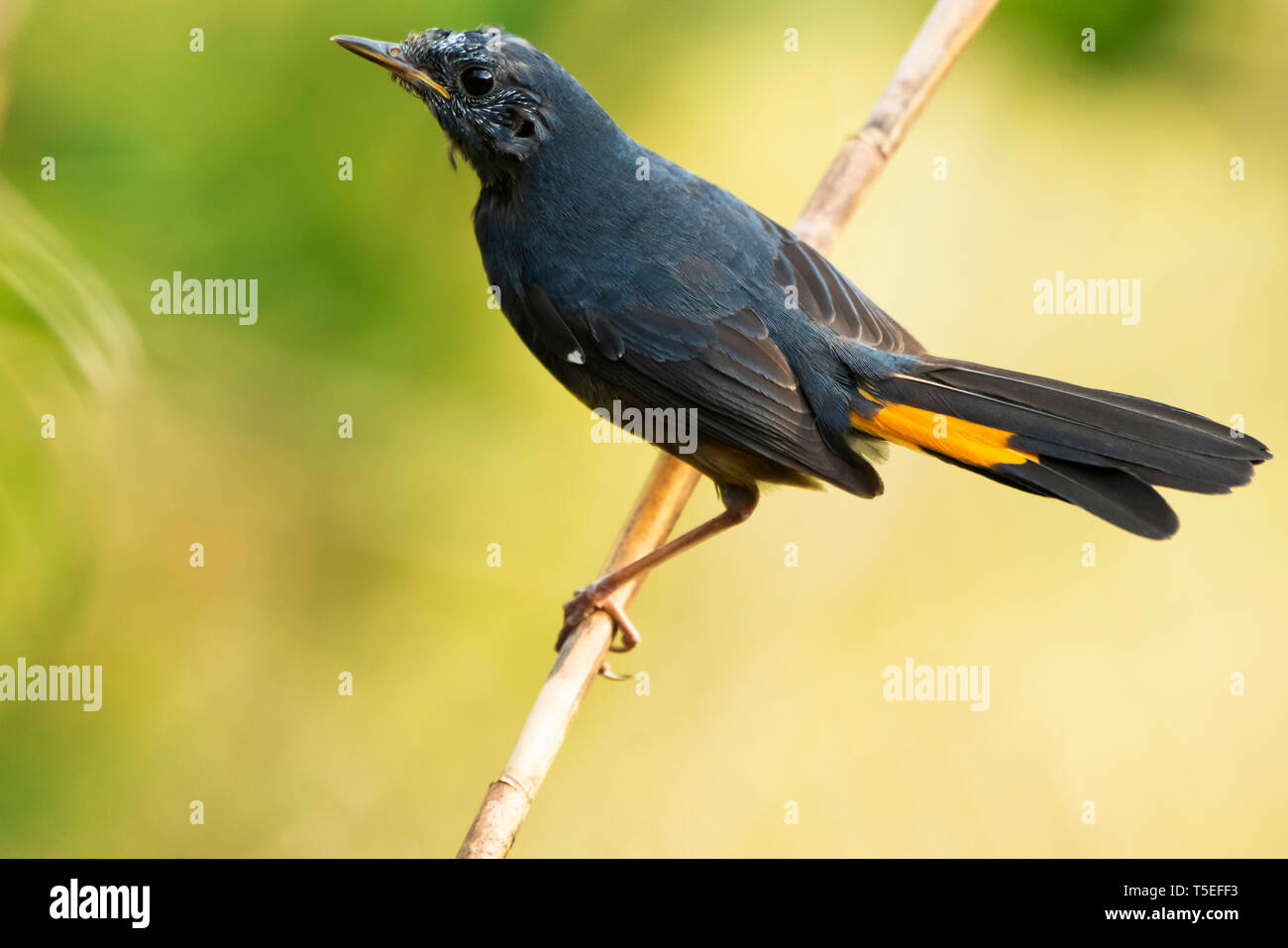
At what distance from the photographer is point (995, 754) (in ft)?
15.8

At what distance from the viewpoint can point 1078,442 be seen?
341cm

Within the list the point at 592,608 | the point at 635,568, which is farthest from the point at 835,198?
the point at 592,608

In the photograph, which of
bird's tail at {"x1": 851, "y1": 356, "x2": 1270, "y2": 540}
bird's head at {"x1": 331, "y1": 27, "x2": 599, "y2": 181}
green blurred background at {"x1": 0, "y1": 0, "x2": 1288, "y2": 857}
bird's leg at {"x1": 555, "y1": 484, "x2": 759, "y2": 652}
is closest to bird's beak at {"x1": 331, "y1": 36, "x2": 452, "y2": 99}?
bird's head at {"x1": 331, "y1": 27, "x2": 599, "y2": 181}

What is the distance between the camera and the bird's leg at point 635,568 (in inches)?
159

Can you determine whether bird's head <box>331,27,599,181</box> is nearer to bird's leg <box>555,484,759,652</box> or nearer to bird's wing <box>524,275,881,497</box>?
bird's wing <box>524,275,881,497</box>

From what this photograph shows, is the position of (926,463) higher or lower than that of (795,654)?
higher

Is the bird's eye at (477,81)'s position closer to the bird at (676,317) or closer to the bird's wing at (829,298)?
the bird at (676,317)

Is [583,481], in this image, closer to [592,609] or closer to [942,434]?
[592,609]

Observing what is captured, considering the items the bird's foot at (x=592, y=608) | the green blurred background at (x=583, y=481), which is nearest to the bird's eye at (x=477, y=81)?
the green blurred background at (x=583, y=481)

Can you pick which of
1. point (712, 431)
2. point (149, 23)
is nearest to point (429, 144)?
point (149, 23)

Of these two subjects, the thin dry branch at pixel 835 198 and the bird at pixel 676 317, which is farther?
the thin dry branch at pixel 835 198

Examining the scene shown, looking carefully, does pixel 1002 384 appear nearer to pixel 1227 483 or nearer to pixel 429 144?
pixel 1227 483

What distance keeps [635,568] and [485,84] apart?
1718 millimetres

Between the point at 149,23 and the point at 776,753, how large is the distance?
374 centimetres
